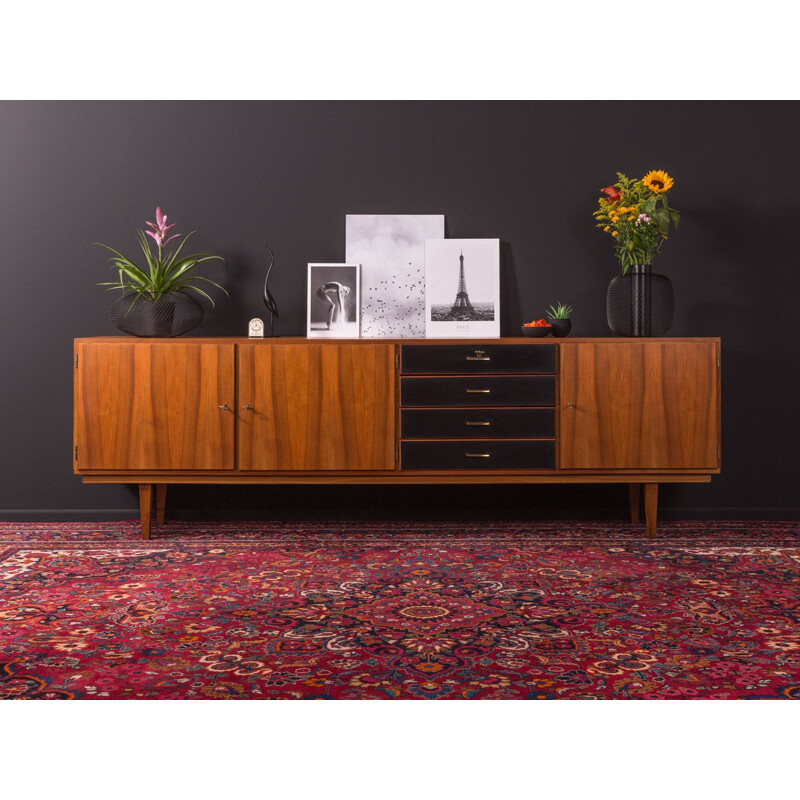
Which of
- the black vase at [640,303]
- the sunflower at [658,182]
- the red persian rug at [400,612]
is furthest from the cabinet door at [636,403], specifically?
the sunflower at [658,182]

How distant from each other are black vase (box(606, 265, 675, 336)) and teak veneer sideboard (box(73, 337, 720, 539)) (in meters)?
0.22

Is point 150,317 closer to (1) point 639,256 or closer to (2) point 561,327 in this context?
(2) point 561,327

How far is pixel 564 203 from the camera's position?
13.6ft

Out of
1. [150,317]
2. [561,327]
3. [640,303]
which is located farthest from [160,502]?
[640,303]

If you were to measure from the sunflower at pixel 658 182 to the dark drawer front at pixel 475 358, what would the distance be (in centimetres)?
95

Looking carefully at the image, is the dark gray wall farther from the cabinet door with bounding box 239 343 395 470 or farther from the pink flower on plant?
the cabinet door with bounding box 239 343 395 470

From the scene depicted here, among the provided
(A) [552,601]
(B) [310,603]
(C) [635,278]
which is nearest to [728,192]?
(C) [635,278]

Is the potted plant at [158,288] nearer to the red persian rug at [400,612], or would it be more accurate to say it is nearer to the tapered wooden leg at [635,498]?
the red persian rug at [400,612]

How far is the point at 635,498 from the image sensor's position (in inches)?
162

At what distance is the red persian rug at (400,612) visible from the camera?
217 cm

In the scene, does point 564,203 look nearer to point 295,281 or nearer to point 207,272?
point 295,281

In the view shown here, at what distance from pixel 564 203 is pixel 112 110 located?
231 centimetres

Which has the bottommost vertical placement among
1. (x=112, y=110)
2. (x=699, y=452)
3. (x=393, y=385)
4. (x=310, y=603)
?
(x=310, y=603)

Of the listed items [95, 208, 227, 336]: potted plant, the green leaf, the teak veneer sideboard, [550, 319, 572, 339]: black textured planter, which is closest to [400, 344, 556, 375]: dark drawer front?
the teak veneer sideboard
